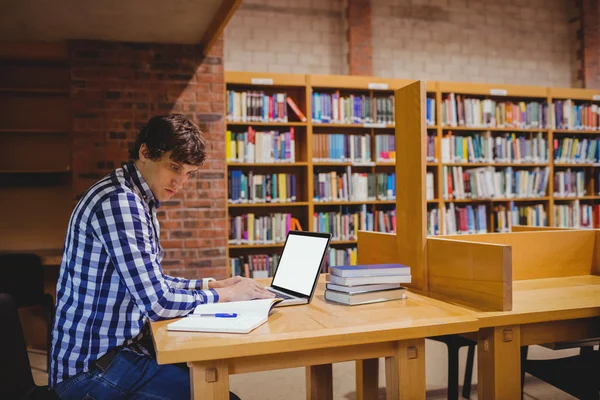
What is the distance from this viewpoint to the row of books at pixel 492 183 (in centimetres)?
524

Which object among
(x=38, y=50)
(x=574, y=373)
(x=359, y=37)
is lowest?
(x=574, y=373)

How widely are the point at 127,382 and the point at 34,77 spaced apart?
11.9 feet

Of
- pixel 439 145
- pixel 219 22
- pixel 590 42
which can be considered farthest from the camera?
pixel 590 42

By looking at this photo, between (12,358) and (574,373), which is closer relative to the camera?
(12,358)

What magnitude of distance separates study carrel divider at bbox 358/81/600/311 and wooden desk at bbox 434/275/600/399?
76mm

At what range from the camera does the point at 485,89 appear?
5.25 meters

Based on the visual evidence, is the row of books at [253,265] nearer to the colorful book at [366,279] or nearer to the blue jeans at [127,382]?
the colorful book at [366,279]

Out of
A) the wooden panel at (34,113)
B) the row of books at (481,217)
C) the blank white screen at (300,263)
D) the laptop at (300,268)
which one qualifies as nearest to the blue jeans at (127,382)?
the laptop at (300,268)

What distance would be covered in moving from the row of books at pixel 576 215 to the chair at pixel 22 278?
16.2 ft

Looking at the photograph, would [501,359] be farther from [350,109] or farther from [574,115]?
[574,115]

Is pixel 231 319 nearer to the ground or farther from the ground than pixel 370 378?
farther from the ground

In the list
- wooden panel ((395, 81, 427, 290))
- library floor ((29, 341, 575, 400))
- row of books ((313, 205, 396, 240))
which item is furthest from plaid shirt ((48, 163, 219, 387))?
row of books ((313, 205, 396, 240))

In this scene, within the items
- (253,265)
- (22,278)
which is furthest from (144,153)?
(253,265)

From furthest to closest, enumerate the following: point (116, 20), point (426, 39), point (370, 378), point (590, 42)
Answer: point (590, 42) → point (426, 39) → point (116, 20) → point (370, 378)
